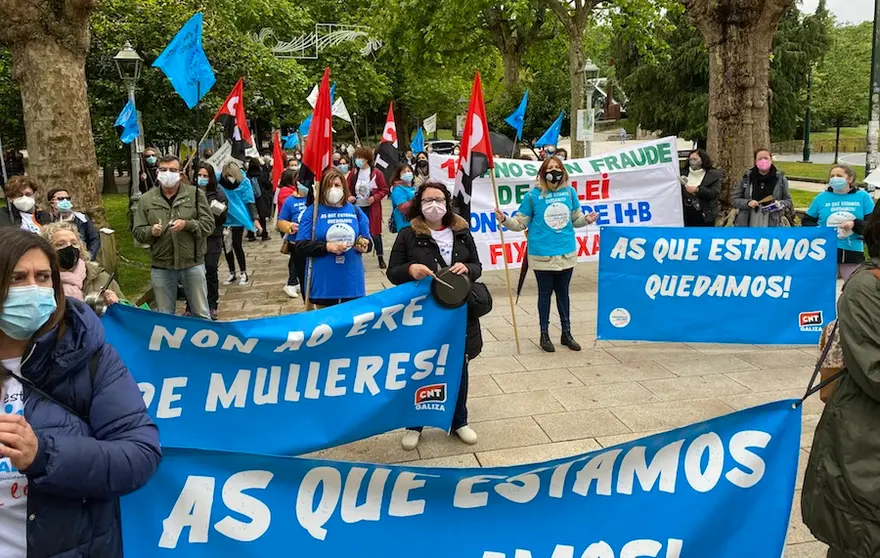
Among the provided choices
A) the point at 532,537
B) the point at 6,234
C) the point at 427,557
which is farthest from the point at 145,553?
the point at 532,537

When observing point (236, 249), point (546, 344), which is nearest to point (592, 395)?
point (546, 344)

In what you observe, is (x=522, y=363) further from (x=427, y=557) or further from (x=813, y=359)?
(x=427, y=557)

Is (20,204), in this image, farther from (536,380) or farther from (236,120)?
(536,380)

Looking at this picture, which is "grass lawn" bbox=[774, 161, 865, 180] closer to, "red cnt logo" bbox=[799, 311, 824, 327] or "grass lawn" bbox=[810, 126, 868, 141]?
"red cnt logo" bbox=[799, 311, 824, 327]

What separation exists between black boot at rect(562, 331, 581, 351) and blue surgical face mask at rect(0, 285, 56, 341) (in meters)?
5.44

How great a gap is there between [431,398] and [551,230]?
8.81 feet

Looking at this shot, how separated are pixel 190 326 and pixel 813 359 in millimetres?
5274

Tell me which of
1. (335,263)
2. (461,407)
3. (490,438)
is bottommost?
(490,438)

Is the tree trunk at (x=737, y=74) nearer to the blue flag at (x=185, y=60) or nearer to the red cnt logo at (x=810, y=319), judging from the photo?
the red cnt logo at (x=810, y=319)

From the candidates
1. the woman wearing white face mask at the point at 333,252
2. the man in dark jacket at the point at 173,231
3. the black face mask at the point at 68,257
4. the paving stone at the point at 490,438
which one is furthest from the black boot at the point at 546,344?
the black face mask at the point at 68,257

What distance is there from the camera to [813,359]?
6.29m

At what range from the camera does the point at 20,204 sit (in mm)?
6711

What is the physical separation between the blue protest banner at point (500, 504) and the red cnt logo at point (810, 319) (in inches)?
176

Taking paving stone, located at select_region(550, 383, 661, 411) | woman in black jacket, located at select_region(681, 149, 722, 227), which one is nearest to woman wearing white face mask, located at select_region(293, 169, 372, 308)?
paving stone, located at select_region(550, 383, 661, 411)
